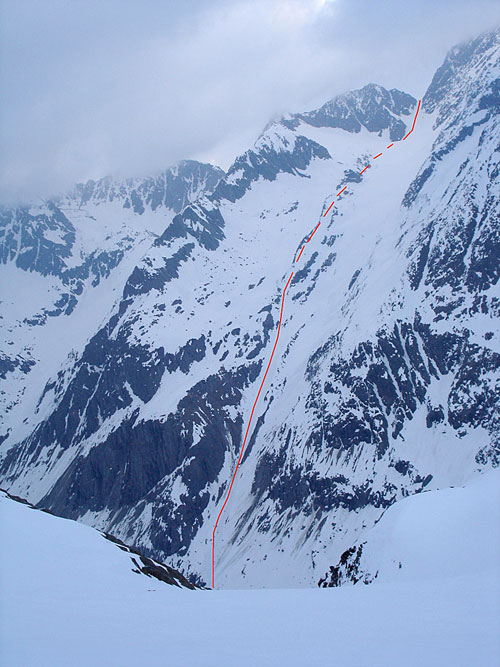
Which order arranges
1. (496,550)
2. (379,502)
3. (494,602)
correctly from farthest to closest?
(379,502) → (496,550) → (494,602)

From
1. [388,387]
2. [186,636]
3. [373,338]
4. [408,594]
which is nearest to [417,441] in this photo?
[388,387]

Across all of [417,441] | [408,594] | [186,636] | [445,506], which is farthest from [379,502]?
[186,636]

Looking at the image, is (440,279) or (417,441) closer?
(417,441)

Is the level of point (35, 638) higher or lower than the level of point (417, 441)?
higher

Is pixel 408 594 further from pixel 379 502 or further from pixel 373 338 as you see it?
pixel 373 338

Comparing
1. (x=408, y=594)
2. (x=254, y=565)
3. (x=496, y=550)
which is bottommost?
(x=254, y=565)

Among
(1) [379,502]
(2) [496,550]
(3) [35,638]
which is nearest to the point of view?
(3) [35,638]
